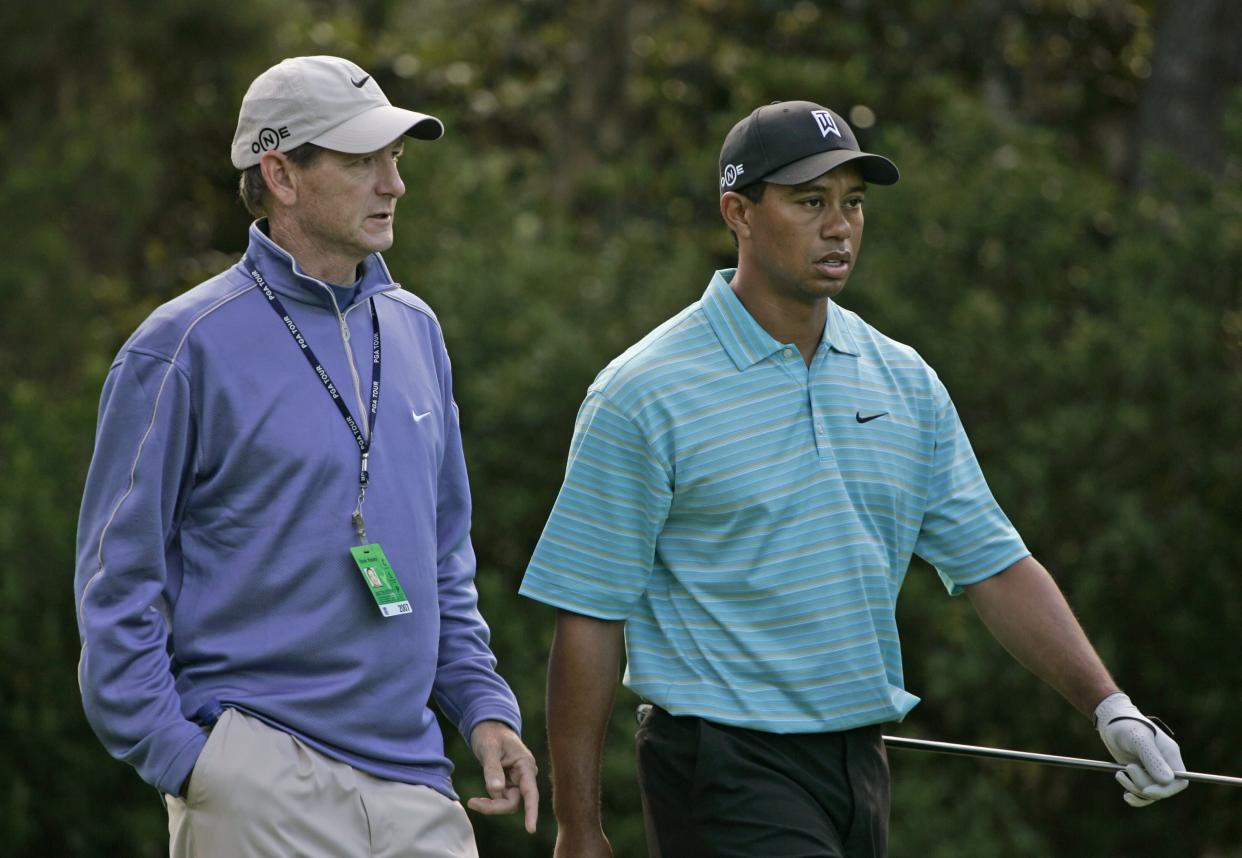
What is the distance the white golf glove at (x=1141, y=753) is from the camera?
4.08 metres

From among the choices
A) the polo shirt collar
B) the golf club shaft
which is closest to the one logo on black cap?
the polo shirt collar

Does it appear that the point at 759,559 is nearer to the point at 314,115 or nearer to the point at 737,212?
the point at 737,212

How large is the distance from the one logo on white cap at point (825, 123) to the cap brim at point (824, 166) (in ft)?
0.15

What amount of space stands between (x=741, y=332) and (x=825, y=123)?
492 millimetres

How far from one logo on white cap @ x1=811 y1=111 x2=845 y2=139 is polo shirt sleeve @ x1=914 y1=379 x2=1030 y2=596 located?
0.61 m

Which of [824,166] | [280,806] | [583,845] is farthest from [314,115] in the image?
[583,845]

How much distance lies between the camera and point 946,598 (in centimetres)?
938

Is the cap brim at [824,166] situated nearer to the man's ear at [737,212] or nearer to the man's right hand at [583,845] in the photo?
the man's ear at [737,212]

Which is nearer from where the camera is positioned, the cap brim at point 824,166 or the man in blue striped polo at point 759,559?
the man in blue striped polo at point 759,559

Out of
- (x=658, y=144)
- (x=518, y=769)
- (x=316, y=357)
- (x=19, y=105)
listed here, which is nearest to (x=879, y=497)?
(x=518, y=769)

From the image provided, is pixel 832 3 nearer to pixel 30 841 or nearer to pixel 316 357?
pixel 30 841

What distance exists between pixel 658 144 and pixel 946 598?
19.8 feet

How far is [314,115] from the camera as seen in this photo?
3.83m

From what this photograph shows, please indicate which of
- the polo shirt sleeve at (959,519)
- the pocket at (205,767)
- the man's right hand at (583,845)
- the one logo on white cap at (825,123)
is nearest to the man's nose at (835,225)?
the one logo on white cap at (825,123)
